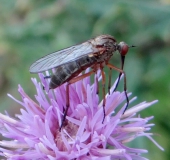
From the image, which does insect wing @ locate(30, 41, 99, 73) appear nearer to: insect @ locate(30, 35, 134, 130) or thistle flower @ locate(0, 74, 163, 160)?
insect @ locate(30, 35, 134, 130)

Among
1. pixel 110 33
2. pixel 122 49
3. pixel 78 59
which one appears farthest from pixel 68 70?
pixel 110 33

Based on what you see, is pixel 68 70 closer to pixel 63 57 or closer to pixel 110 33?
pixel 63 57

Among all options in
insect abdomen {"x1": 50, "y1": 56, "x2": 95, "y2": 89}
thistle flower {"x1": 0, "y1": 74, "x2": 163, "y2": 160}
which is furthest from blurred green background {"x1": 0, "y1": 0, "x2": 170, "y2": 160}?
insect abdomen {"x1": 50, "y1": 56, "x2": 95, "y2": 89}

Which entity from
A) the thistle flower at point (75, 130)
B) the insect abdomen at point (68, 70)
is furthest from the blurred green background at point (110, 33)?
the insect abdomen at point (68, 70)

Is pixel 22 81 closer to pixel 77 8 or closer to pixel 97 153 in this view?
pixel 77 8

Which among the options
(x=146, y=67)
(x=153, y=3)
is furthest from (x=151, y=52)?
(x=153, y=3)

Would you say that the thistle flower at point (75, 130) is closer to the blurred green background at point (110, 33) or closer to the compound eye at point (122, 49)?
the compound eye at point (122, 49)
